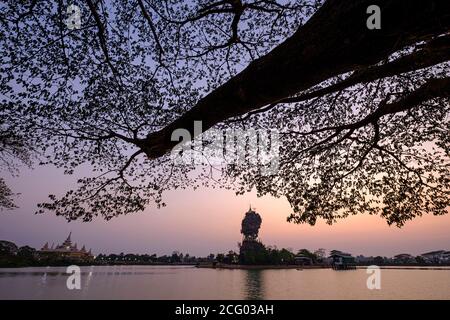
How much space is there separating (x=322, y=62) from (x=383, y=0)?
952 millimetres

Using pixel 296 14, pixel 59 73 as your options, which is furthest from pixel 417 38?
pixel 59 73

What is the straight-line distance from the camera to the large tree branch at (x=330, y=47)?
146 inches

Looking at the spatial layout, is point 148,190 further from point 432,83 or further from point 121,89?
point 432,83

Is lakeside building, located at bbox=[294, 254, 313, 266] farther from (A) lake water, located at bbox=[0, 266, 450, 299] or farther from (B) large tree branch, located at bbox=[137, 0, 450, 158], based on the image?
(B) large tree branch, located at bbox=[137, 0, 450, 158]

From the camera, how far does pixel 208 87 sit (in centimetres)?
1113

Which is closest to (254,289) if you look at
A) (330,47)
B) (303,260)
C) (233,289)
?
(233,289)

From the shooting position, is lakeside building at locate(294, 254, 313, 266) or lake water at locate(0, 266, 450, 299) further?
lakeside building at locate(294, 254, 313, 266)

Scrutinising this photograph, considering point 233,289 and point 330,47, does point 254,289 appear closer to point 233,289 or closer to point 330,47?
point 233,289

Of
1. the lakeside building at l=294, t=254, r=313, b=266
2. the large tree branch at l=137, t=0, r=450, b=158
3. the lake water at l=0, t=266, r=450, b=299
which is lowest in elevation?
the lakeside building at l=294, t=254, r=313, b=266

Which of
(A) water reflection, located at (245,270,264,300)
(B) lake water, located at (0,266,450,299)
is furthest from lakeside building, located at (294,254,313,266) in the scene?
(A) water reflection, located at (245,270,264,300)

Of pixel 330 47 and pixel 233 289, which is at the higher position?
pixel 330 47

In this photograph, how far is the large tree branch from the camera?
371 cm

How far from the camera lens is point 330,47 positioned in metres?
4.11

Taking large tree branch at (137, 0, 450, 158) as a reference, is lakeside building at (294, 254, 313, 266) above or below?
below
